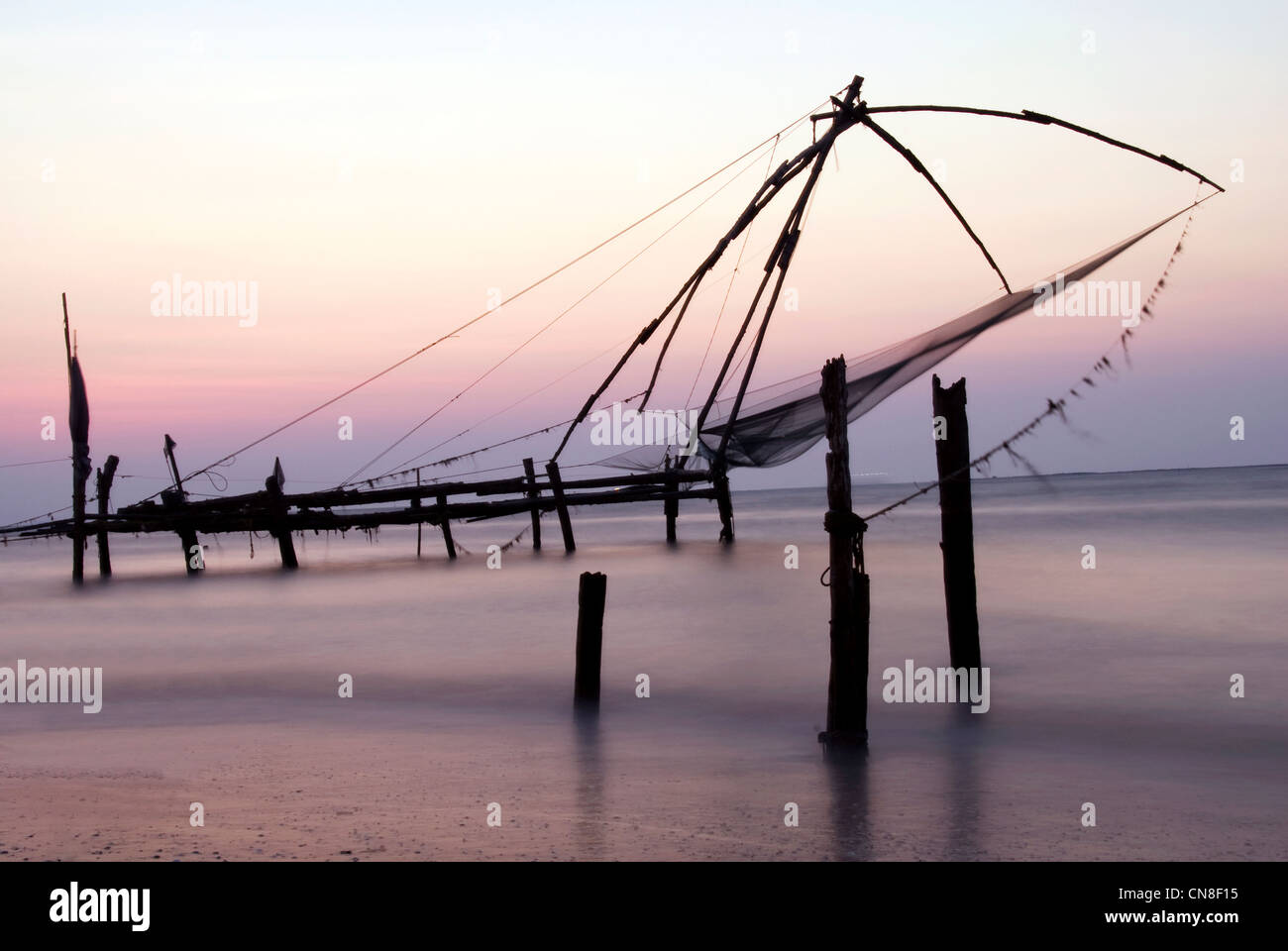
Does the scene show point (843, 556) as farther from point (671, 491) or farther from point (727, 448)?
point (671, 491)

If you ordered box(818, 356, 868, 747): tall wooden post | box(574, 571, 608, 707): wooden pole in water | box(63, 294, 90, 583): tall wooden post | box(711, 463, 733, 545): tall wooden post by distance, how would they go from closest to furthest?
box(818, 356, 868, 747): tall wooden post
box(574, 571, 608, 707): wooden pole in water
box(63, 294, 90, 583): tall wooden post
box(711, 463, 733, 545): tall wooden post

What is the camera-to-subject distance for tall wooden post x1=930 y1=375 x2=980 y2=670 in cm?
790

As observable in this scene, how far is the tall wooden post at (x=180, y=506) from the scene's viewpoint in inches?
864

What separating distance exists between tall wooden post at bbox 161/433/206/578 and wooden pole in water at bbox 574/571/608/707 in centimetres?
1412

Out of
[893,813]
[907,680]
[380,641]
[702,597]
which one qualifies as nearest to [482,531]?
[702,597]

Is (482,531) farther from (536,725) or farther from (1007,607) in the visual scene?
(536,725)

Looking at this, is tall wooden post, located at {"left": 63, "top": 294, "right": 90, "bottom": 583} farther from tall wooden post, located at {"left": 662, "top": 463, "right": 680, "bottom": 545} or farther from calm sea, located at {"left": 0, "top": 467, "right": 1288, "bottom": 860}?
tall wooden post, located at {"left": 662, "top": 463, "right": 680, "bottom": 545}

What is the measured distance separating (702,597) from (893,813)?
12.5m

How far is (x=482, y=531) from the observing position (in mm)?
57969

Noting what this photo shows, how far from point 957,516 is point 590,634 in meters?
2.75
